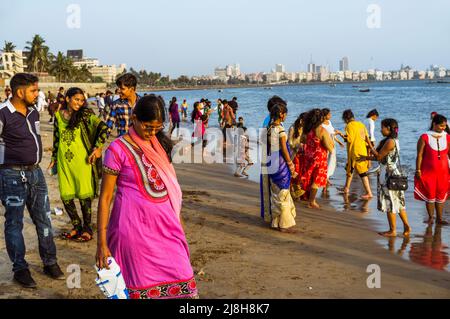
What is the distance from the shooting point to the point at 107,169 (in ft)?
11.6

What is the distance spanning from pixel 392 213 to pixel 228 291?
10.5ft

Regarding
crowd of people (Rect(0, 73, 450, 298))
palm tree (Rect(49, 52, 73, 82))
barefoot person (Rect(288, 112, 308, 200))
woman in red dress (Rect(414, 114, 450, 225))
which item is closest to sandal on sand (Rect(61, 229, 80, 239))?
crowd of people (Rect(0, 73, 450, 298))

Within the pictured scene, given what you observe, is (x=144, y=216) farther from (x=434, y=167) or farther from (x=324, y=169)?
(x=324, y=169)

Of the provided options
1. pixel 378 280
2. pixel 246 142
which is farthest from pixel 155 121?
pixel 246 142

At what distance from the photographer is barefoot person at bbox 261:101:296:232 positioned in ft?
24.7

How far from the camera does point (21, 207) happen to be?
515cm

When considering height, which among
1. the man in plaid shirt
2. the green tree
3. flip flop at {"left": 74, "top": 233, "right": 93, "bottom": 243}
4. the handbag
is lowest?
flip flop at {"left": 74, "top": 233, "right": 93, "bottom": 243}

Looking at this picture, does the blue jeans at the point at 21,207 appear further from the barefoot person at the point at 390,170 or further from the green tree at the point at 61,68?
the green tree at the point at 61,68

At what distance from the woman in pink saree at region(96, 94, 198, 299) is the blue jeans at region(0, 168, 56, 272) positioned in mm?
1920

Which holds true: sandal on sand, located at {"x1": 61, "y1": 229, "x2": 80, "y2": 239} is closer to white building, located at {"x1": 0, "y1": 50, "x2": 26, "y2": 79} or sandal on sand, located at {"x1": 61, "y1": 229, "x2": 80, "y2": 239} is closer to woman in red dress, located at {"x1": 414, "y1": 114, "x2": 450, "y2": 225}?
woman in red dress, located at {"x1": 414, "y1": 114, "x2": 450, "y2": 225}

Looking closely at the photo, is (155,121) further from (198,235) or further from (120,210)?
(198,235)

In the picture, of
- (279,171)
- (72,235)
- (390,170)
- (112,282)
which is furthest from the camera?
(279,171)

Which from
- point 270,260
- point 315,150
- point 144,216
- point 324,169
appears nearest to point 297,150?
point 315,150

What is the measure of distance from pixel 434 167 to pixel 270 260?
10.9 ft
